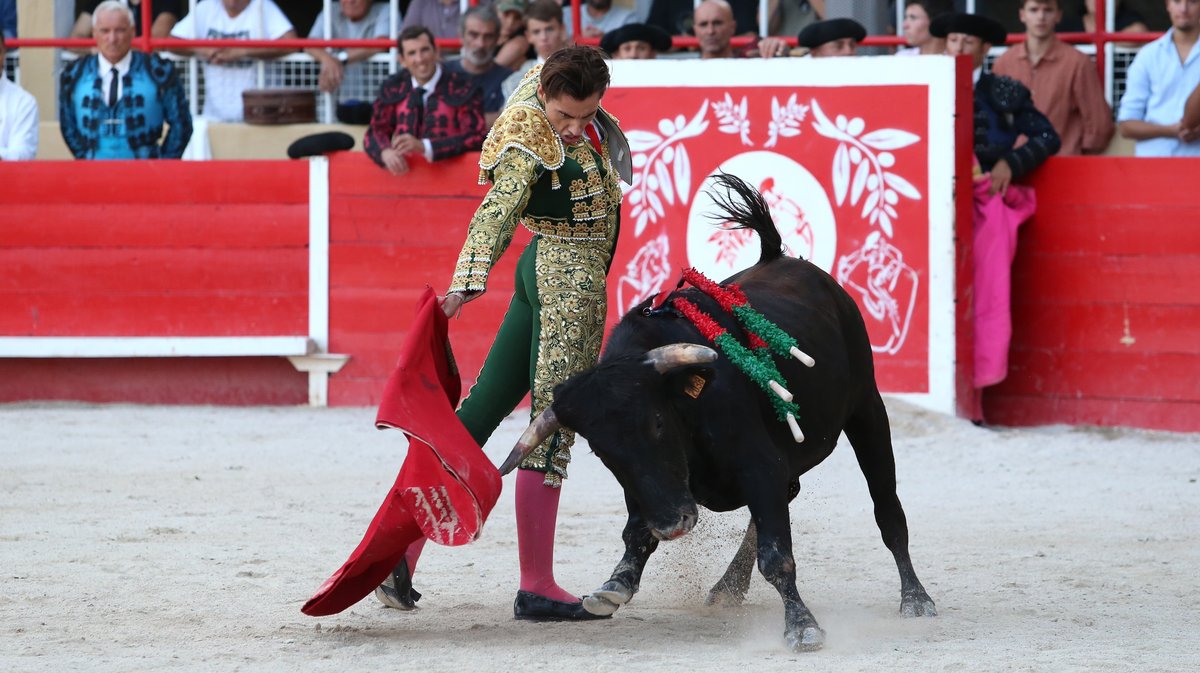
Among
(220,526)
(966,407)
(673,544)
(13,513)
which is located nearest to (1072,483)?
(966,407)

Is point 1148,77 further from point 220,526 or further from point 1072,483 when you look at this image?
point 220,526

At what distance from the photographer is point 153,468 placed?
20.3 ft

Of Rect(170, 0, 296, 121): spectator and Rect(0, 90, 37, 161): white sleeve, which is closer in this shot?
Rect(0, 90, 37, 161): white sleeve

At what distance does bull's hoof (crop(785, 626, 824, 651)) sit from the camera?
140 inches

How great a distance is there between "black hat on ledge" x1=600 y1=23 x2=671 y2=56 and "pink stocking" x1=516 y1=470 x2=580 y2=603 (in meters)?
4.20

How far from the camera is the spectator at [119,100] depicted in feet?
25.9

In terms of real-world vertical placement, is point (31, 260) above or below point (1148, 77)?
below

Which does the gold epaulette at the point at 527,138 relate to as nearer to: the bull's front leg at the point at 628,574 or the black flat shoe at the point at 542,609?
the bull's front leg at the point at 628,574

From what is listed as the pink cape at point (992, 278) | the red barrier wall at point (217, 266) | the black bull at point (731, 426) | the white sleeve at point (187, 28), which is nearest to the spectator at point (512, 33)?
the red barrier wall at point (217, 266)

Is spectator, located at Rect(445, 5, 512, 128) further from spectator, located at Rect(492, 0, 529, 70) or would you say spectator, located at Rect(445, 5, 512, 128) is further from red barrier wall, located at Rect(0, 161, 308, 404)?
red barrier wall, located at Rect(0, 161, 308, 404)

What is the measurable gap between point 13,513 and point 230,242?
2.72m

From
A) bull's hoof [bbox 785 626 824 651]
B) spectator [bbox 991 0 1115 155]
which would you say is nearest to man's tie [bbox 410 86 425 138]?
spectator [bbox 991 0 1115 155]

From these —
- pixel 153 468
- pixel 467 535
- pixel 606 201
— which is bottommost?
pixel 153 468

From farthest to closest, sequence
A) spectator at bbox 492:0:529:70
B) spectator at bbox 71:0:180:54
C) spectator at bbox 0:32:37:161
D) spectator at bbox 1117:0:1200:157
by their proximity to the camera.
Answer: spectator at bbox 71:0:180:54, spectator at bbox 492:0:529:70, spectator at bbox 0:32:37:161, spectator at bbox 1117:0:1200:157
